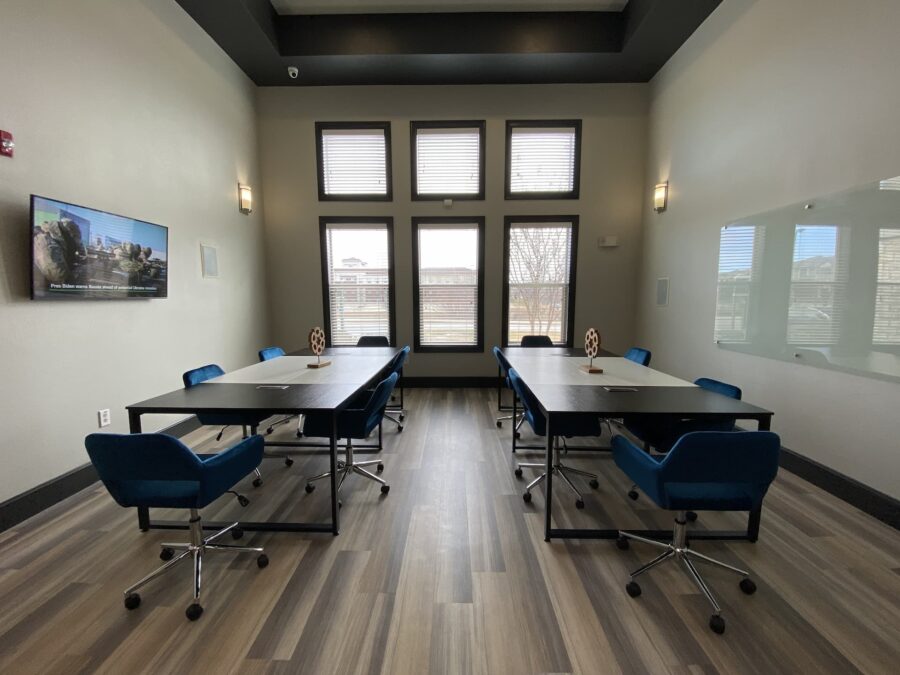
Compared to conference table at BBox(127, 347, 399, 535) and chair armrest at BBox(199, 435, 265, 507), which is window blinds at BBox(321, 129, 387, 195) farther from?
chair armrest at BBox(199, 435, 265, 507)

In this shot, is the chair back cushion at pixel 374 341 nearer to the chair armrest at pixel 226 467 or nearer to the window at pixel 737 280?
the chair armrest at pixel 226 467

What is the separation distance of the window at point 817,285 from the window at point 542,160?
9.82 ft

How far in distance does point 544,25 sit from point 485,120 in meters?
1.20

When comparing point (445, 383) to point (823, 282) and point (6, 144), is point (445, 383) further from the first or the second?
point (6, 144)

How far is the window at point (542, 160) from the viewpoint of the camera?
17.3 feet

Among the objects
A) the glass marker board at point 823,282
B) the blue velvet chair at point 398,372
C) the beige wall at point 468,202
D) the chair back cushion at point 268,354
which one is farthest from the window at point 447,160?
the glass marker board at point 823,282

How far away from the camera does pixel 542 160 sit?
17.5 feet

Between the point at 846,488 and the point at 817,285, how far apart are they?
1.40 meters

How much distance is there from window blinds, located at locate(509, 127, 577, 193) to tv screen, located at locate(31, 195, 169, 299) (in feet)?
14.0

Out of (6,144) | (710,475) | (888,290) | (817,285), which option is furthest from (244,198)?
(888,290)

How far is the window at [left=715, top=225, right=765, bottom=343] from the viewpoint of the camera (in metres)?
3.32

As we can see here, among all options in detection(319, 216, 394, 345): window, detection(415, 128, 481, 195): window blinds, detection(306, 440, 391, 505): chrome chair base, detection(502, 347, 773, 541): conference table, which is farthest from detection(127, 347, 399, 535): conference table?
detection(415, 128, 481, 195): window blinds

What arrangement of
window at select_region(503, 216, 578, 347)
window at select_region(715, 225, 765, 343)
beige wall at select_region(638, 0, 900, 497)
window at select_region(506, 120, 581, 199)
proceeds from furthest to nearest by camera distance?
1. window at select_region(503, 216, 578, 347)
2. window at select_region(506, 120, 581, 199)
3. window at select_region(715, 225, 765, 343)
4. beige wall at select_region(638, 0, 900, 497)

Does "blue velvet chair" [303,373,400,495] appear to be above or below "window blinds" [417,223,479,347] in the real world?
below
